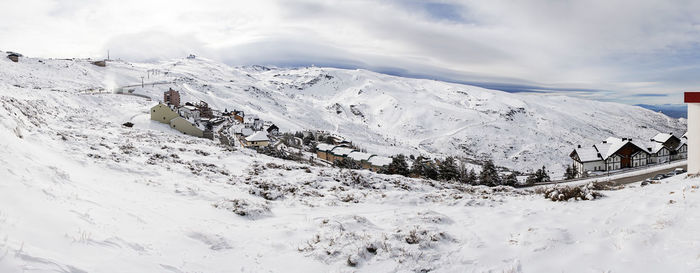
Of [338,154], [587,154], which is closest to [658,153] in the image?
[587,154]

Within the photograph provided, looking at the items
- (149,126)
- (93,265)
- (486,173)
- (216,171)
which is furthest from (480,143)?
(93,265)

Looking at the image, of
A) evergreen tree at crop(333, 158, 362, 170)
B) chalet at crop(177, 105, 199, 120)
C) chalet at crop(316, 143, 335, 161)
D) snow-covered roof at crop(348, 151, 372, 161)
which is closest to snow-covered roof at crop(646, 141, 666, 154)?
snow-covered roof at crop(348, 151, 372, 161)

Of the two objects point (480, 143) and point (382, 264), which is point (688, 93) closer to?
point (382, 264)

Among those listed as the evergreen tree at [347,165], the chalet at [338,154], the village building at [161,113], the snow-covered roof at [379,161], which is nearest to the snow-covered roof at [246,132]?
the chalet at [338,154]

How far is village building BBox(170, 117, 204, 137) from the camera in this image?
153ft

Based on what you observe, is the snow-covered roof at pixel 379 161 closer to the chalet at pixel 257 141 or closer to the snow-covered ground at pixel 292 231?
the chalet at pixel 257 141

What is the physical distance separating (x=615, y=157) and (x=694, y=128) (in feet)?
161

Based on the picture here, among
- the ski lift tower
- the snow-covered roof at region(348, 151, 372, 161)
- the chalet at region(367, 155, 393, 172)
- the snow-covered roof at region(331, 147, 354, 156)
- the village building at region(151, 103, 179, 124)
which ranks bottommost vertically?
the chalet at region(367, 155, 393, 172)

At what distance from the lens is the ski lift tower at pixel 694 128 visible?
51.1 feet

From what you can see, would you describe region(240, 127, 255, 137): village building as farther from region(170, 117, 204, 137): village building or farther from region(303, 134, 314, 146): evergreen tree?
region(170, 117, 204, 137): village building

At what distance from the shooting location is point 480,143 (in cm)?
15875

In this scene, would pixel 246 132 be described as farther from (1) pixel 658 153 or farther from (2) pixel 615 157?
(1) pixel 658 153

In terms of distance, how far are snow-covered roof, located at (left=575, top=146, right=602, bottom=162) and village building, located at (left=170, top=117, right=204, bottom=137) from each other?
6495 centimetres

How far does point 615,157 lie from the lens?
181 ft
